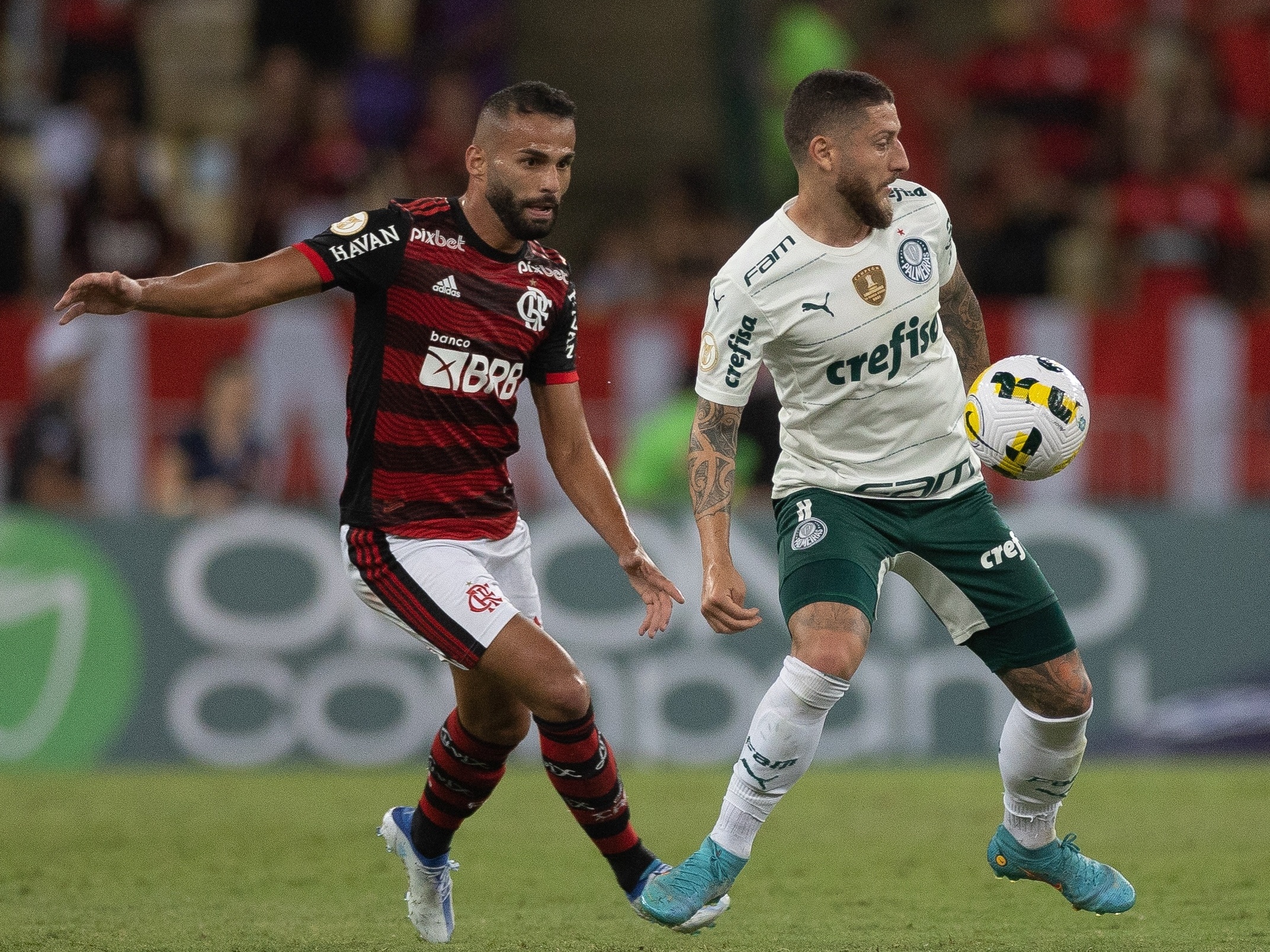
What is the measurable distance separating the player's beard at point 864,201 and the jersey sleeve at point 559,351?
3.17ft

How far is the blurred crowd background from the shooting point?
12.4 m

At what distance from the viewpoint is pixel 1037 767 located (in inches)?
242

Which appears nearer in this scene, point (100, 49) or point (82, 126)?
point (82, 126)

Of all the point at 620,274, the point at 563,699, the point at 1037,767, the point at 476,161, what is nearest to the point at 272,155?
the point at 620,274

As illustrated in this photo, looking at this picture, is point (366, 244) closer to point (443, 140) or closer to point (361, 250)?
point (361, 250)

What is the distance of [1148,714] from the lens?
36.8 ft

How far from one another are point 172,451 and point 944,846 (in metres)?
5.90

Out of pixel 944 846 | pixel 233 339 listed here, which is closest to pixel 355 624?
pixel 233 339

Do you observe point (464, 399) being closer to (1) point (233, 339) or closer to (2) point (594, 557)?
(2) point (594, 557)

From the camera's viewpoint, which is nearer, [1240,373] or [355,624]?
[355,624]

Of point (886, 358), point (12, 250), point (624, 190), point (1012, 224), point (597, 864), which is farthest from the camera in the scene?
point (624, 190)

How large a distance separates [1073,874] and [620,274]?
8.87 metres

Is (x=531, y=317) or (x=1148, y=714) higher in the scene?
(x=531, y=317)

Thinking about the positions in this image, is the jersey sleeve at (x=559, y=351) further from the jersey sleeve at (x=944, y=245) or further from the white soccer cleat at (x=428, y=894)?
the white soccer cleat at (x=428, y=894)
